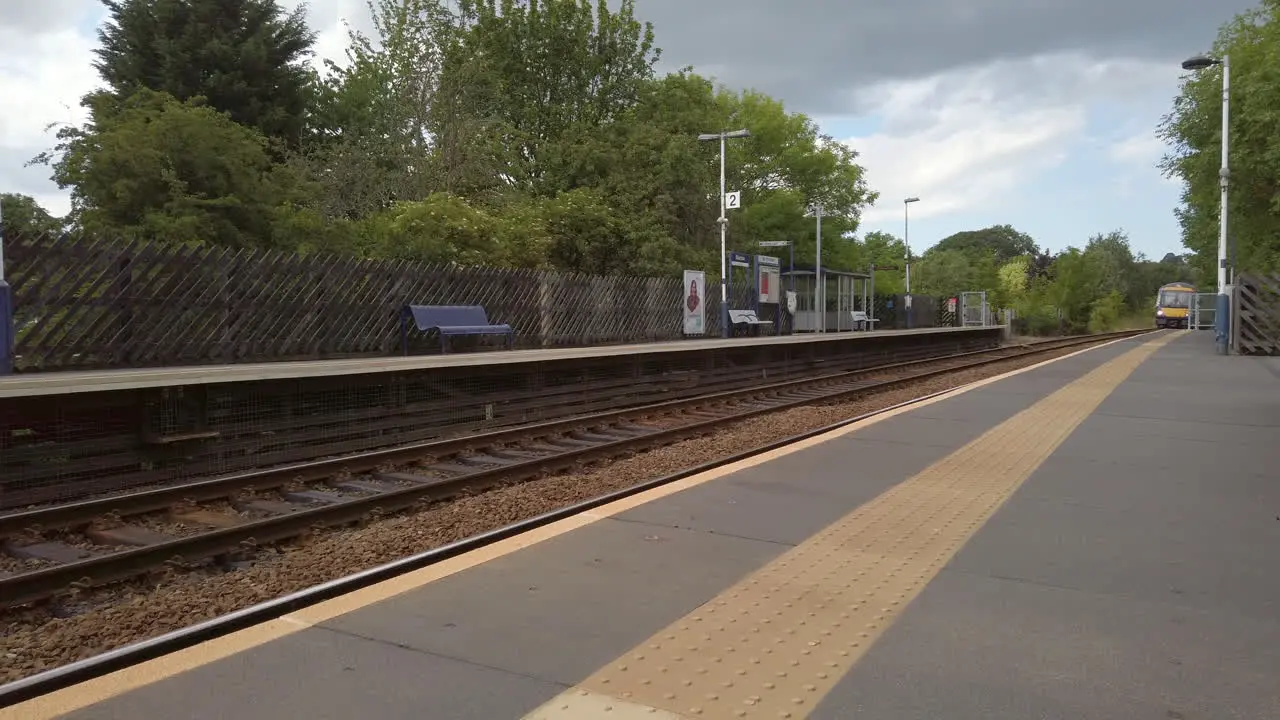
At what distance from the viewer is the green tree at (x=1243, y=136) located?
25.1 metres

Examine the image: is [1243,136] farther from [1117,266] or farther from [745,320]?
[1117,266]

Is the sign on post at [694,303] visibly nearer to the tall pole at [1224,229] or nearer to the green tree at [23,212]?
the tall pole at [1224,229]

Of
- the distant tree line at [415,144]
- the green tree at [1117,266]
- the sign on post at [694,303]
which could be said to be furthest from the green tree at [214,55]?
the green tree at [1117,266]

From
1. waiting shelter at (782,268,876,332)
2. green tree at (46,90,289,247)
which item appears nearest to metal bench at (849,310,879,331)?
waiting shelter at (782,268,876,332)

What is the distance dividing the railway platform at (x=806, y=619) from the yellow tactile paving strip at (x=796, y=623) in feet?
0.04

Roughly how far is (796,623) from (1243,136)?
99.1 feet

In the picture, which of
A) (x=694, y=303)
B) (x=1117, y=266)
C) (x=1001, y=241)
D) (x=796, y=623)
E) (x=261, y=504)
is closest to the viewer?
(x=796, y=623)

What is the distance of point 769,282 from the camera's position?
2864cm

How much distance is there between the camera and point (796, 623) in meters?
3.47

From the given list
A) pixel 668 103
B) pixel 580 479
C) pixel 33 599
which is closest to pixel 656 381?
pixel 580 479

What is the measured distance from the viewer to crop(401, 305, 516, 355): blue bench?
16172 millimetres

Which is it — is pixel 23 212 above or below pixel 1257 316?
above

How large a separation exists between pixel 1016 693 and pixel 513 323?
16.8 meters

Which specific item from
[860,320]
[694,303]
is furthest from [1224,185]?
[860,320]
